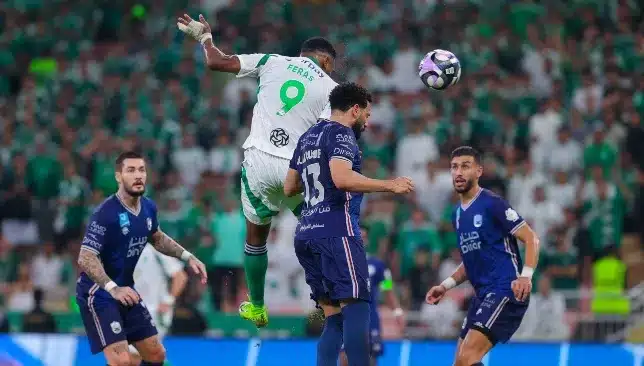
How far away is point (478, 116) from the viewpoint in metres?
20.5

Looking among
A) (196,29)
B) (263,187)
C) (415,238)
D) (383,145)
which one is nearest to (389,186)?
(263,187)

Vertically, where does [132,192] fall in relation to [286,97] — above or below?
below

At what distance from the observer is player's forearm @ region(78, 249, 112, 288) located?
12.7 meters

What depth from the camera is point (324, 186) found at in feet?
37.0

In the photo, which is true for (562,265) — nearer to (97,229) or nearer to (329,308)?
(329,308)

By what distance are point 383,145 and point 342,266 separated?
951 centimetres

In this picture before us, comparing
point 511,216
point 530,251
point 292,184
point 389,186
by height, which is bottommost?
point 530,251

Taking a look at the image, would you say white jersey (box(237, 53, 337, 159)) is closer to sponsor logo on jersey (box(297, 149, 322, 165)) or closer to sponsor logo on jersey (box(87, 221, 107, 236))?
sponsor logo on jersey (box(297, 149, 322, 165))

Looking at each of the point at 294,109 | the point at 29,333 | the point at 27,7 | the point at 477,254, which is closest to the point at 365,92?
the point at 294,109

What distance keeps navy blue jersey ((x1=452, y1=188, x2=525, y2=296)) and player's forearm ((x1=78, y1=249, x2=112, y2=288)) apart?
346 centimetres

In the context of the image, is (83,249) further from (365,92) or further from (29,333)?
(29,333)

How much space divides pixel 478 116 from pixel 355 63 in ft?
8.37

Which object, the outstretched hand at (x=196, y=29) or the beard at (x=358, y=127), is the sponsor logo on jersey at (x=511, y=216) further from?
the outstretched hand at (x=196, y=29)

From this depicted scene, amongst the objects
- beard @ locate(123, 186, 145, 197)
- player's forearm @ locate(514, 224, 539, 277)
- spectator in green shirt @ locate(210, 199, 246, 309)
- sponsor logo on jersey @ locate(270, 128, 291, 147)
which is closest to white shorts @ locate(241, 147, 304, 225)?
sponsor logo on jersey @ locate(270, 128, 291, 147)
